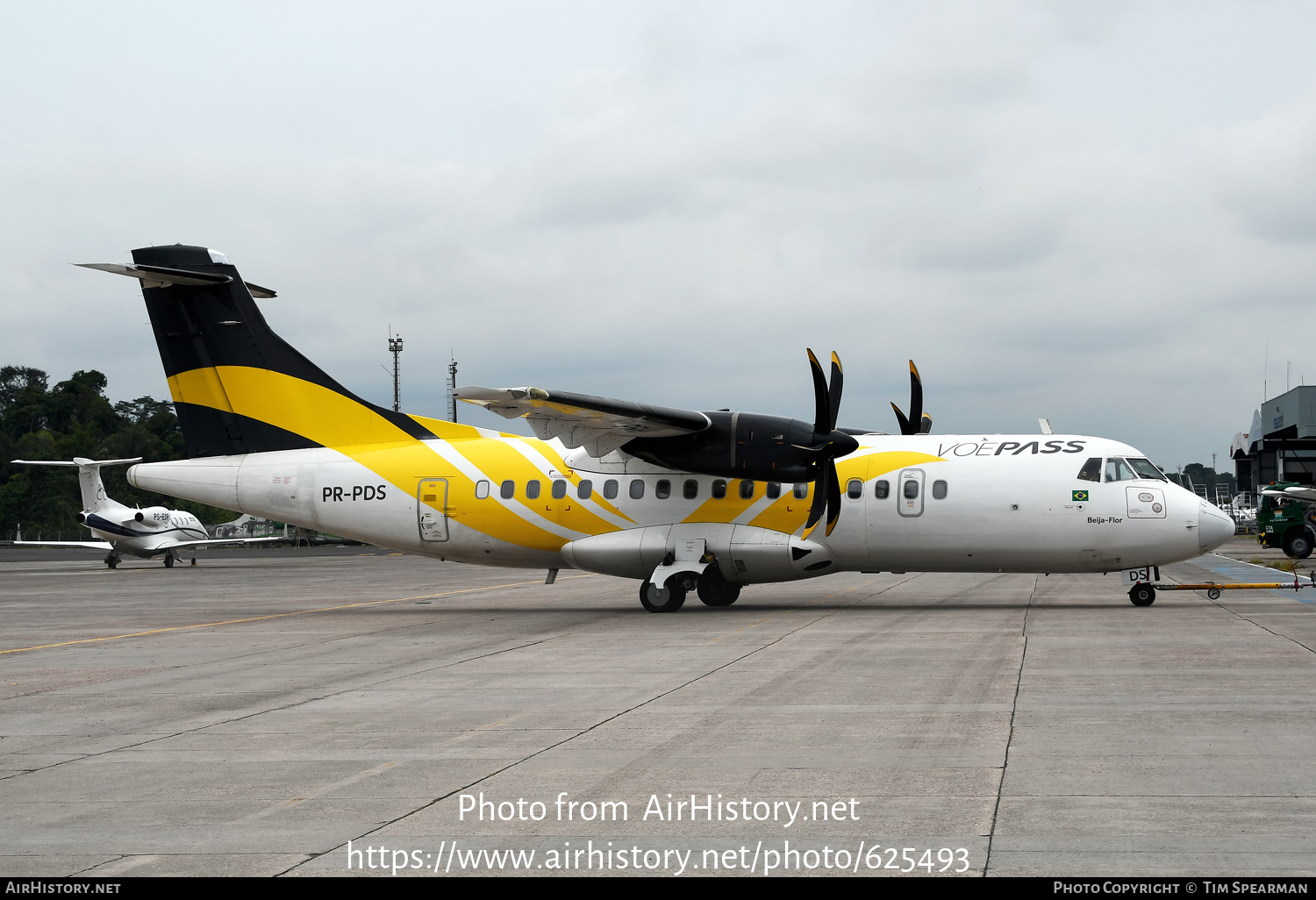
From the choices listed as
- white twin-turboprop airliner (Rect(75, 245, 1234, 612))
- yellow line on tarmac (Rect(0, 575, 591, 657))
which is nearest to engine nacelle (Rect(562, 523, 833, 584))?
white twin-turboprop airliner (Rect(75, 245, 1234, 612))

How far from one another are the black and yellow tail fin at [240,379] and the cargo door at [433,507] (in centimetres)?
140

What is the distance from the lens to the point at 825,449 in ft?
70.2

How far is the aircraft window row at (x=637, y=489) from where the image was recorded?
73.4 feet

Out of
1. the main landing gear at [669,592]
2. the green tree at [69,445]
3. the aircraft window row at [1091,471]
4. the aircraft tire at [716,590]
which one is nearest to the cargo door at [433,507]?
the main landing gear at [669,592]

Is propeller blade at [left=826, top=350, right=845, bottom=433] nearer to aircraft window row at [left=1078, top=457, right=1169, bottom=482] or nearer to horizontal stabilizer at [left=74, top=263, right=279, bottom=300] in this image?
aircraft window row at [left=1078, top=457, right=1169, bottom=482]

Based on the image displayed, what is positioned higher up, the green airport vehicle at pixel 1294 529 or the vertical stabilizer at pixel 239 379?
the vertical stabilizer at pixel 239 379

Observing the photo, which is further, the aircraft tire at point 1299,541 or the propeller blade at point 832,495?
the aircraft tire at point 1299,541

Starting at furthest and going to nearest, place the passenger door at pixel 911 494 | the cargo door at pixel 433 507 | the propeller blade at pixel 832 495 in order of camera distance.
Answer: the cargo door at pixel 433 507 → the passenger door at pixel 911 494 → the propeller blade at pixel 832 495

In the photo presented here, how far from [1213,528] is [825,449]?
705cm

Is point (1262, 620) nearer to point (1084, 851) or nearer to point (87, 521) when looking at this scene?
point (1084, 851)

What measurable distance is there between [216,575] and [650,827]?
4150cm

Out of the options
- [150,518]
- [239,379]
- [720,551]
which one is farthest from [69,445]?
[720,551]

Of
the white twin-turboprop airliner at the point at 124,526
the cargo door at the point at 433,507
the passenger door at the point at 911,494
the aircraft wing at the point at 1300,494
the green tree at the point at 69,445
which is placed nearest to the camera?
the passenger door at the point at 911,494

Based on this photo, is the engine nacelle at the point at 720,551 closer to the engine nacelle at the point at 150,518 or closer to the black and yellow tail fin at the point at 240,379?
the black and yellow tail fin at the point at 240,379
